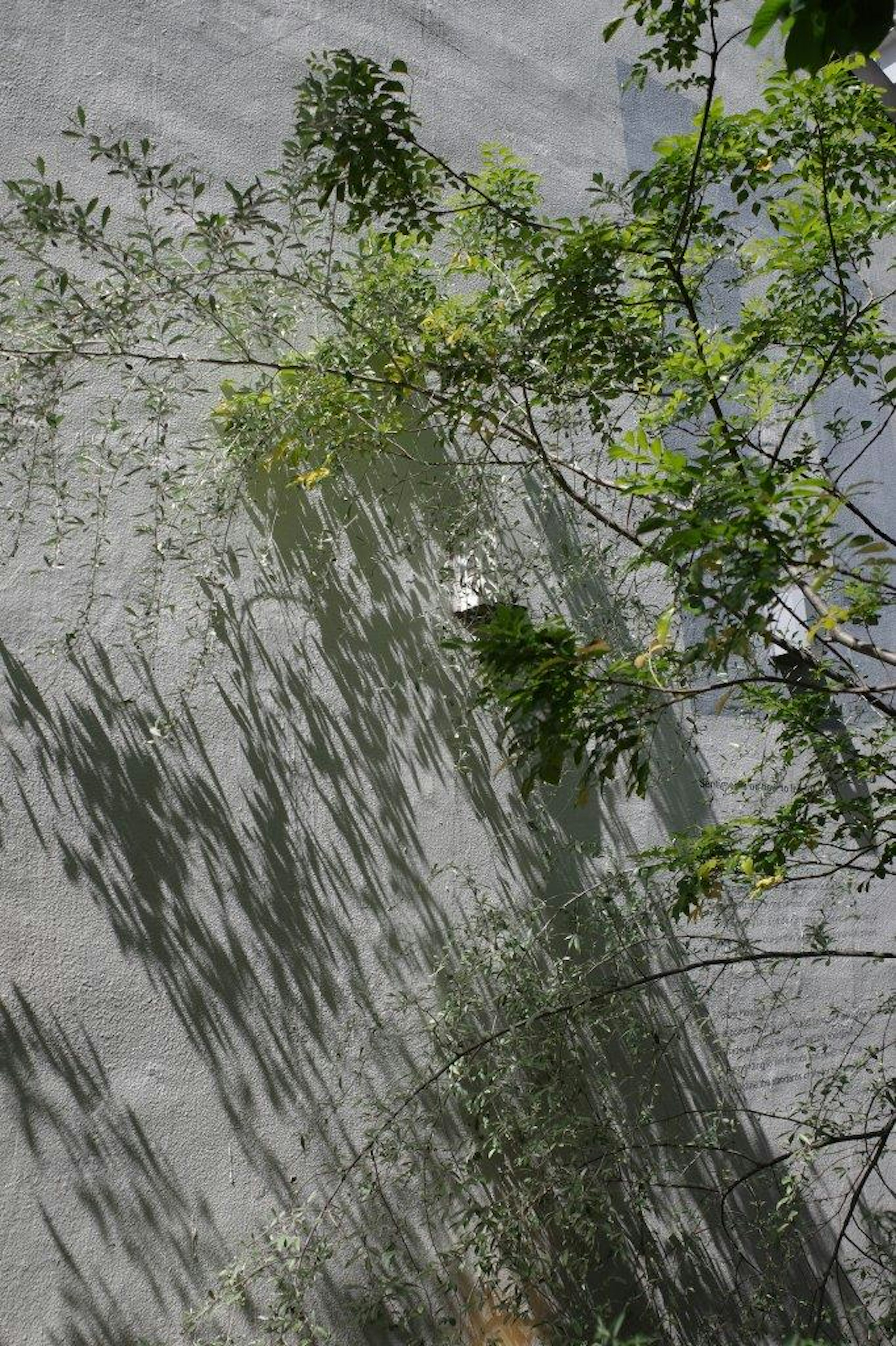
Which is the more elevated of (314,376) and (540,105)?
(540,105)

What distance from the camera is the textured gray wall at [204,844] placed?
136 inches

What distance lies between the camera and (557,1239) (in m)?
4.21

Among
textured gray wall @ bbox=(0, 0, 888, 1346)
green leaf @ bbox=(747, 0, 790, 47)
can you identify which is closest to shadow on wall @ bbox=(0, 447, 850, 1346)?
textured gray wall @ bbox=(0, 0, 888, 1346)

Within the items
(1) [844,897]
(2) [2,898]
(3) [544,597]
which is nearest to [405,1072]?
(2) [2,898]

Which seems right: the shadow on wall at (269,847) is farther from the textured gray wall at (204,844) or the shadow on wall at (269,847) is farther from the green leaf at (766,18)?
the green leaf at (766,18)

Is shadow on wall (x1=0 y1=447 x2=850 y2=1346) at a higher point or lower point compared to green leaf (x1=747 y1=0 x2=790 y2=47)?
lower

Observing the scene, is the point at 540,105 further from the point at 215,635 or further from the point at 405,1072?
Result: the point at 405,1072

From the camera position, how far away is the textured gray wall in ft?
11.3

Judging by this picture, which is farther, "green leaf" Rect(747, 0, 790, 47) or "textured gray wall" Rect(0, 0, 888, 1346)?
"textured gray wall" Rect(0, 0, 888, 1346)

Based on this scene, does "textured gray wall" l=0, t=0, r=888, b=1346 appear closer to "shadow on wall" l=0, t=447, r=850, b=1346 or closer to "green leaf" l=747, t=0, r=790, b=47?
"shadow on wall" l=0, t=447, r=850, b=1346

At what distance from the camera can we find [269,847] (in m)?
4.08

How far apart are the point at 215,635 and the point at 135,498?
18.5 inches

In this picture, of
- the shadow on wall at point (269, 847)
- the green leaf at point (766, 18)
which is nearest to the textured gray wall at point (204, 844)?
the shadow on wall at point (269, 847)

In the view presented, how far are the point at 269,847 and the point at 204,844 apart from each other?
8.8 inches
